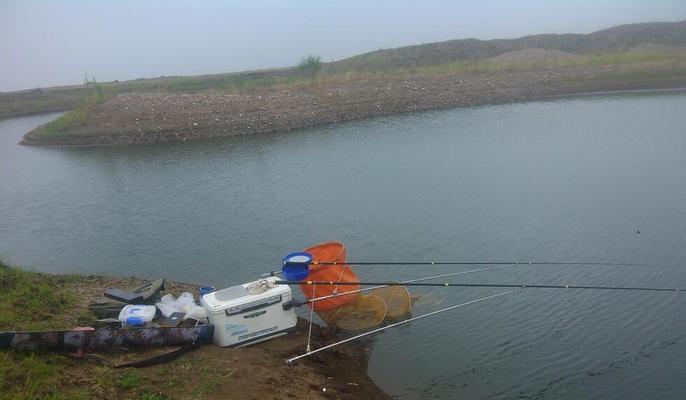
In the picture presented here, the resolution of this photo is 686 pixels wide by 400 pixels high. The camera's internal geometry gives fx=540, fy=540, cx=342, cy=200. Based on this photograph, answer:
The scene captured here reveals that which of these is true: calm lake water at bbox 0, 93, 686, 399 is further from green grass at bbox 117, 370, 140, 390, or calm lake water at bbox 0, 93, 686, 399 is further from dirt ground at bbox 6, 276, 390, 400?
green grass at bbox 117, 370, 140, 390

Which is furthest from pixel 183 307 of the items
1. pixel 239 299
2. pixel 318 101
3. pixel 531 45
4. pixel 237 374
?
pixel 531 45

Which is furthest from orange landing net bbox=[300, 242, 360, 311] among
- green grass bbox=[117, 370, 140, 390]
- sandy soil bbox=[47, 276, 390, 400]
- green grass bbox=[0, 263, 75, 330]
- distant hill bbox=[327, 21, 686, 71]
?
distant hill bbox=[327, 21, 686, 71]

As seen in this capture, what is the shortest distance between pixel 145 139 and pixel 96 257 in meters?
19.3

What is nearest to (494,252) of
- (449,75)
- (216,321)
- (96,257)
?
(216,321)

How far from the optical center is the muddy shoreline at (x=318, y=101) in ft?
98.2

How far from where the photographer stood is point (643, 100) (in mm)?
28734

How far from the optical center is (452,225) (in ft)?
37.7

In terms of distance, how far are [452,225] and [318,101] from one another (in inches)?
926

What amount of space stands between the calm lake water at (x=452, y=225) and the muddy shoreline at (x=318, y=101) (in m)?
4.59

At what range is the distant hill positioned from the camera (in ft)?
211

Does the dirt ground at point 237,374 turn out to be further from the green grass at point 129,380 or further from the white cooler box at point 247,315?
the white cooler box at point 247,315

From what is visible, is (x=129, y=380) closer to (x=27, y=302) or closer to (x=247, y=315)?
(x=247, y=315)

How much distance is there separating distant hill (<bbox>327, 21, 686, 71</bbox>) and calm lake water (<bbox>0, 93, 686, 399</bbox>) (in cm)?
4388

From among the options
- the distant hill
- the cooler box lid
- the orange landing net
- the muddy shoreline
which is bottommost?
the orange landing net
